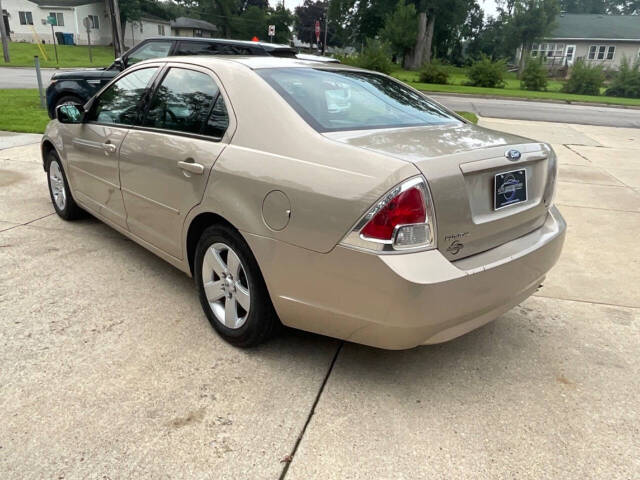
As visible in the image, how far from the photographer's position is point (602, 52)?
52.8 metres

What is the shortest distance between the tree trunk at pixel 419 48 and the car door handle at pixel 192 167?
145 feet

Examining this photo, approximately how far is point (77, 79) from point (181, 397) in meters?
8.01

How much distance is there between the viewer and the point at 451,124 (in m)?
3.20

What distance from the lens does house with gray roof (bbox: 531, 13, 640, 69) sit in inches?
2028

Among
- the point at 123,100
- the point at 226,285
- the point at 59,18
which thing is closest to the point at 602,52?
the point at 59,18

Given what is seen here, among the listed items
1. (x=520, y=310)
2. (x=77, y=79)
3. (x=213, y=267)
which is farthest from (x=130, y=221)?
(x=77, y=79)

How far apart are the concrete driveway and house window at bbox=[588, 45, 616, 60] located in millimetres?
58027

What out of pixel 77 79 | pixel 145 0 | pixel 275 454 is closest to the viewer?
pixel 275 454

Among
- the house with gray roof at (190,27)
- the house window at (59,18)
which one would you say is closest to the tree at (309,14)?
the house with gray roof at (190,27)

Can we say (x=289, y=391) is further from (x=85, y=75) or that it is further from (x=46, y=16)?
(x=46, y=16)

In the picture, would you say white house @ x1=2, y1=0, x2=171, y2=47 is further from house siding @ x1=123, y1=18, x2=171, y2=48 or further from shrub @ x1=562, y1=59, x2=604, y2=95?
shrub @ x1=562, y1=59, x2=604, y2=95

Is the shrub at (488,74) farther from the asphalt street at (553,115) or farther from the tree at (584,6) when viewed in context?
the tree at (584,6)

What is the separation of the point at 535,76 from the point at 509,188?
29.5 metres

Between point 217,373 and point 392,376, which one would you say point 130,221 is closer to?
point 217,373
